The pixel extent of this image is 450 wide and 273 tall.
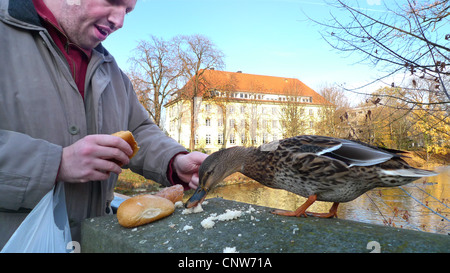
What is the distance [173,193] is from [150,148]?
1.36ft

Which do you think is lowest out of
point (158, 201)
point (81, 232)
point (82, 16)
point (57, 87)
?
point (81, 232)

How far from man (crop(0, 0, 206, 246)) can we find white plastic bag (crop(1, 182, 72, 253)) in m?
0.07

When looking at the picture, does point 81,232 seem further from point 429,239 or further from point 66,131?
point 429,239

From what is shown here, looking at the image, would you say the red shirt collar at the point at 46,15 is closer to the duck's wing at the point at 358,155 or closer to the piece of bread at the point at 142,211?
the piece of bread at the point at 142,211

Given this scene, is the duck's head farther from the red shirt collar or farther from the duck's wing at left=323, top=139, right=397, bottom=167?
the red shirt collar

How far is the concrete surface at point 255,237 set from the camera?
1.05m

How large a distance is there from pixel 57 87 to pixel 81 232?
86cm

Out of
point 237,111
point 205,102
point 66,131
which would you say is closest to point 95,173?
point 66,131

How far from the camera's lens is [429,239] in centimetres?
108

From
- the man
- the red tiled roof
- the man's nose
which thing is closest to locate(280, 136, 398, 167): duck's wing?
the man

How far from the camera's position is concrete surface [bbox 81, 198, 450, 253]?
3.45 feet
